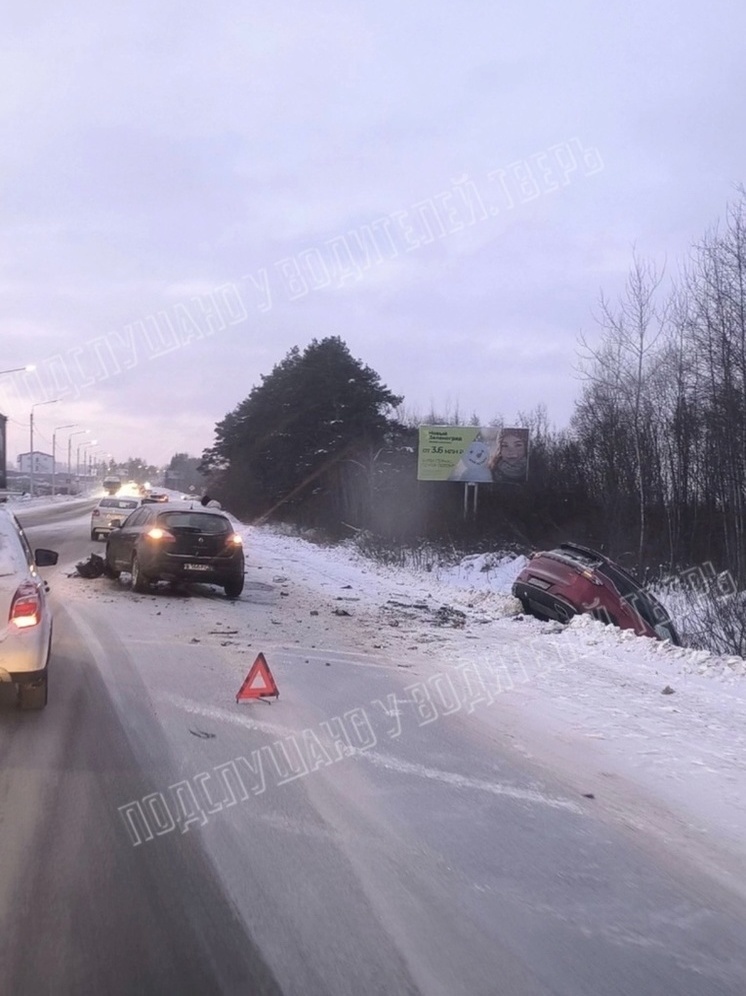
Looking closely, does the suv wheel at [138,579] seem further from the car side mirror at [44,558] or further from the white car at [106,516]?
the white car at [106,516]

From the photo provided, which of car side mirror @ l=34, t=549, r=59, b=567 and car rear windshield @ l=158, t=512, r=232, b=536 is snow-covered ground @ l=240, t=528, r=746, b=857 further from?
car side mirror @ l=34, t=549, r=59, b=567

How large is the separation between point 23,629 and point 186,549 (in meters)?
8.27

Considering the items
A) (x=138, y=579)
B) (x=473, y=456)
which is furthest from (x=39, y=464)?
(x=138, y=579)

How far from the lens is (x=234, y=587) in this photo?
15.7m

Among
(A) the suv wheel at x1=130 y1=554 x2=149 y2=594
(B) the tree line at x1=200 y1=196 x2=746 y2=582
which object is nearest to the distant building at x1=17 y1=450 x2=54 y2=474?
(B) the tree line at x1=200 y1=196 x2=746 y2=582

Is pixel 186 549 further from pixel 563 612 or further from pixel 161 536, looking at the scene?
pixel 563 612

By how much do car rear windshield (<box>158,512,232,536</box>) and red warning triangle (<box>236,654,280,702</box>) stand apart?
7710mm

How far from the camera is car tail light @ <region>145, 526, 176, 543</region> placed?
49.8ft

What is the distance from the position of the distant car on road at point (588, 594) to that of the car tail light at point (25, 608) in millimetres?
7831

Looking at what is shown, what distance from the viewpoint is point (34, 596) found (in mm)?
7219

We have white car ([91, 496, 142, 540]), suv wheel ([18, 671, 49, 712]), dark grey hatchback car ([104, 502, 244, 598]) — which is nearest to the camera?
suv wheel ([18, 671, 49, 712])

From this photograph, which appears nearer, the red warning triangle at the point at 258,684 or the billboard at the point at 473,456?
the red warning triangle at the point at 258,684

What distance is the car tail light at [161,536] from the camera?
15180 mm

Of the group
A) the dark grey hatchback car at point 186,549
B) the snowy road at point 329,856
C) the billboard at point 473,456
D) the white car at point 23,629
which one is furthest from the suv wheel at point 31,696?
the billboard at point 473,456
